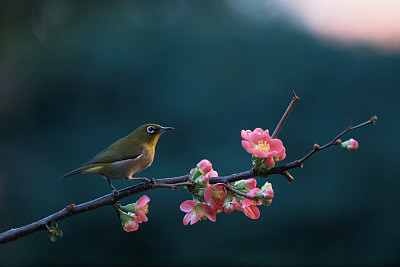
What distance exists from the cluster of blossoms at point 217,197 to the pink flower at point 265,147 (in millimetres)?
80

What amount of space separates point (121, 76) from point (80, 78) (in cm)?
61

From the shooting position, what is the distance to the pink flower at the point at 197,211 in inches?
48.1

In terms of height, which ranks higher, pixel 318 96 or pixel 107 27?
pixel 107 27

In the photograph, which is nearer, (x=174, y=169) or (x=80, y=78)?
(x=174, y=169)

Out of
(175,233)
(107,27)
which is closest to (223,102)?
(175,233)

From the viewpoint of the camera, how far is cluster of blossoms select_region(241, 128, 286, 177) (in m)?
1.12

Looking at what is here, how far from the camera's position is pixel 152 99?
5777 mm

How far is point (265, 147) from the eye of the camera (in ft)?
3.82

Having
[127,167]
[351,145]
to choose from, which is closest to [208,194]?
[351,145]

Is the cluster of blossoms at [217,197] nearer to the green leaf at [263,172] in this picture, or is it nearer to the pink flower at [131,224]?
the green leaf at [263,172]

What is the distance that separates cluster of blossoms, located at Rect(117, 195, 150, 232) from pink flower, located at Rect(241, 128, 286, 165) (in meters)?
0.36

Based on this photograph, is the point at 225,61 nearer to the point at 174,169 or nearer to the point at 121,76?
the point at 121,76

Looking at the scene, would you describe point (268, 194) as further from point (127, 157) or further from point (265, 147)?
point (127, 157)

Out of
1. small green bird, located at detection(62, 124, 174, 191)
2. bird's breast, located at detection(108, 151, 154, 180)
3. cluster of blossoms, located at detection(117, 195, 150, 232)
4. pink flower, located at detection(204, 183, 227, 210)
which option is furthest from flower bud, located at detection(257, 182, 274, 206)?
bird's breast, located at detection(108, 151, 154, 180)
